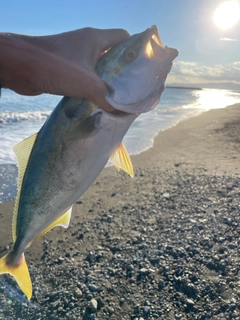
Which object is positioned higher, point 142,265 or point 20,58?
point 20,58

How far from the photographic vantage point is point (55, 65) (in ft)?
7.70

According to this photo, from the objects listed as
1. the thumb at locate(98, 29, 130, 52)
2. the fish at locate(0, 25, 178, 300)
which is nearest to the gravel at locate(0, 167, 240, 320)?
the fish at locate(0, 25, 178, 300)

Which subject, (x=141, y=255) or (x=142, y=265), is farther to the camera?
(x=141, y=255)

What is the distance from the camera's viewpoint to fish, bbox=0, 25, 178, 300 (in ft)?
8.43

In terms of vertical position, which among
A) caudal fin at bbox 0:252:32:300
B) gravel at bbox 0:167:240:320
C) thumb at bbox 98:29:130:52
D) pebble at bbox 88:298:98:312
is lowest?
caudal fin at bbox 0:252:32:300

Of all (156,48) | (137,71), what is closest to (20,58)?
(137,71)

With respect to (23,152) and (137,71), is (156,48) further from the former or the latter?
(23,152)

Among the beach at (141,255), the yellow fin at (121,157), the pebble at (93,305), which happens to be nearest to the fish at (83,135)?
the yellow fin at (121,157)

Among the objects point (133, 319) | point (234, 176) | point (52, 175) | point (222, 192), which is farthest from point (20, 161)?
point (234, 176)

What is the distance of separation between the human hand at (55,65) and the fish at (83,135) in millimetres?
161

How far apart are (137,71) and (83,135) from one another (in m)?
0.65

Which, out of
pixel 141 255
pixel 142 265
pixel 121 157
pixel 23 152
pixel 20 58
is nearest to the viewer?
pixel 20 58

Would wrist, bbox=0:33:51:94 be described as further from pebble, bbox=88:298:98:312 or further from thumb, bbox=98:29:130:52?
pebble, bbox=88:298:98:312

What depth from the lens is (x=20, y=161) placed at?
2912 mm
